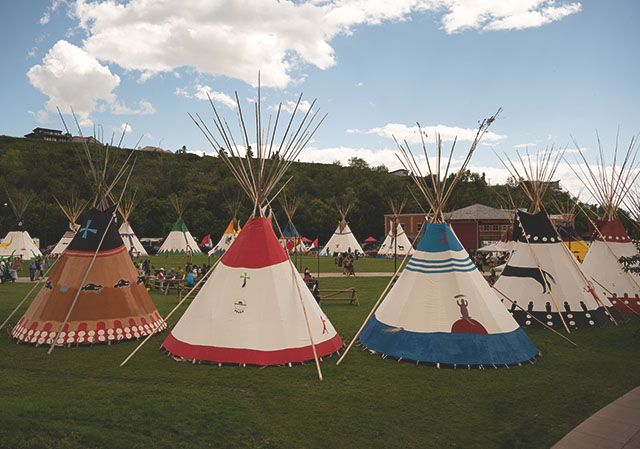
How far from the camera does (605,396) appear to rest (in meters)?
7.29

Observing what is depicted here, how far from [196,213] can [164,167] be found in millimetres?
22402

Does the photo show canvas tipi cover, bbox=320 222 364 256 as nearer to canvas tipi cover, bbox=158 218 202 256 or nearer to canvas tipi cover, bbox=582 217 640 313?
canvas tipi cover, bbox=158 218 202 256

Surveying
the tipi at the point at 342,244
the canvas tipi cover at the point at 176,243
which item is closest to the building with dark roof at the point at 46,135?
the canvas tipi cover at the point at 176,243

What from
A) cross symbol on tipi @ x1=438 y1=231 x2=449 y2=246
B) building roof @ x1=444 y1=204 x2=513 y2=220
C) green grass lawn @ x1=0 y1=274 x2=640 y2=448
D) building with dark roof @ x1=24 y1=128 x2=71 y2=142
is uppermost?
building with dark roof @ x1=24 y1=128 x2=71 y2=142

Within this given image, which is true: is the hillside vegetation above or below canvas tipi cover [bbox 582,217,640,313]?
above

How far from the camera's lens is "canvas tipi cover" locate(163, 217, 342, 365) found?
28.0 ft

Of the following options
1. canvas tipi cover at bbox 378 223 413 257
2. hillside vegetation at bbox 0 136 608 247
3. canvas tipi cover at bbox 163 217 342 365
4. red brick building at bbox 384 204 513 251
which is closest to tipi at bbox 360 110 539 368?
canvas tipi cover at bbox 163 217 342 365

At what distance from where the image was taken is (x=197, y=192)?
64.1 m

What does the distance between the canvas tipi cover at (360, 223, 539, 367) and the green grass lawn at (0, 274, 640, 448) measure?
0.35m

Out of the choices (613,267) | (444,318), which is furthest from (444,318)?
(613,267)

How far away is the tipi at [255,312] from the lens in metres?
8.54

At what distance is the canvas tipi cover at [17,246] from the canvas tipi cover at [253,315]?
30.2 metres

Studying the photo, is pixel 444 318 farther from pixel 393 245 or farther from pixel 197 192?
pixel 197 192

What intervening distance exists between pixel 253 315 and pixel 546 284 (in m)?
8.12
